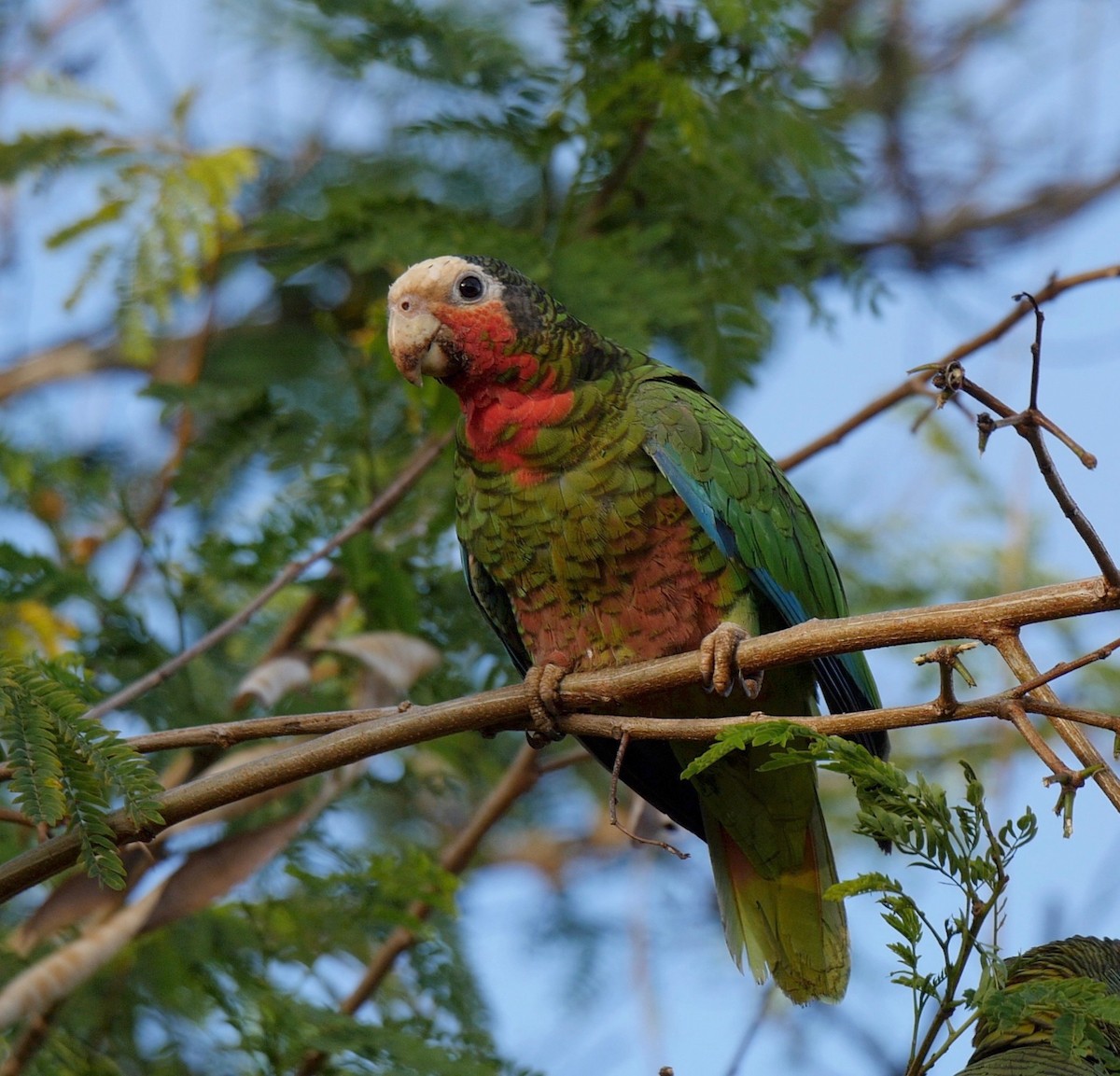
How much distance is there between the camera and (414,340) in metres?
3.02

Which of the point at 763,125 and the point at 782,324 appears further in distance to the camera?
the point at 782,324

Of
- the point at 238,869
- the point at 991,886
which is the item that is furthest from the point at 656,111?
the point at 991,886

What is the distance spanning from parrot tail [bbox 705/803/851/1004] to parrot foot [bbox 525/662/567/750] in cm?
64

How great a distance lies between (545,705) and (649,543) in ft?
1.73

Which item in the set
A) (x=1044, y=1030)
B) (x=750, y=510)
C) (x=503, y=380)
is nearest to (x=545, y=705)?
(x=750, y=510)

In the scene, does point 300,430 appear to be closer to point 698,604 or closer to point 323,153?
point 698,604

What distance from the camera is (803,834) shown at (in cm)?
308

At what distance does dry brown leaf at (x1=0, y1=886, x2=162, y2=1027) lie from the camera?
265 cm

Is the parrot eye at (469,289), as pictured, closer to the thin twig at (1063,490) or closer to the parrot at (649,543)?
the parrot at (649,543)

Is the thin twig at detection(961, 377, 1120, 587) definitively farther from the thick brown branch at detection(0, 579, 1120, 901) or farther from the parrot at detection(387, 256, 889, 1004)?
the parrot at detection(387, 256, 889, 1004)

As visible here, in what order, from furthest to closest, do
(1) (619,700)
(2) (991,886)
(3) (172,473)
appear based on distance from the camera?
(3) (172,473)
(1) (619,700)
(2) (991,886)

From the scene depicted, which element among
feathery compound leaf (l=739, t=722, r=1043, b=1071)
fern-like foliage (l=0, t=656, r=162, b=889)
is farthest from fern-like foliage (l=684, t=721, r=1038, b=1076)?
fern-like foliage (l=0, t=656, r=162, b=889)

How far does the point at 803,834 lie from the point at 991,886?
1211 millimetres

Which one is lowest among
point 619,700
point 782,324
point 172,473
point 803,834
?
point 619,700
